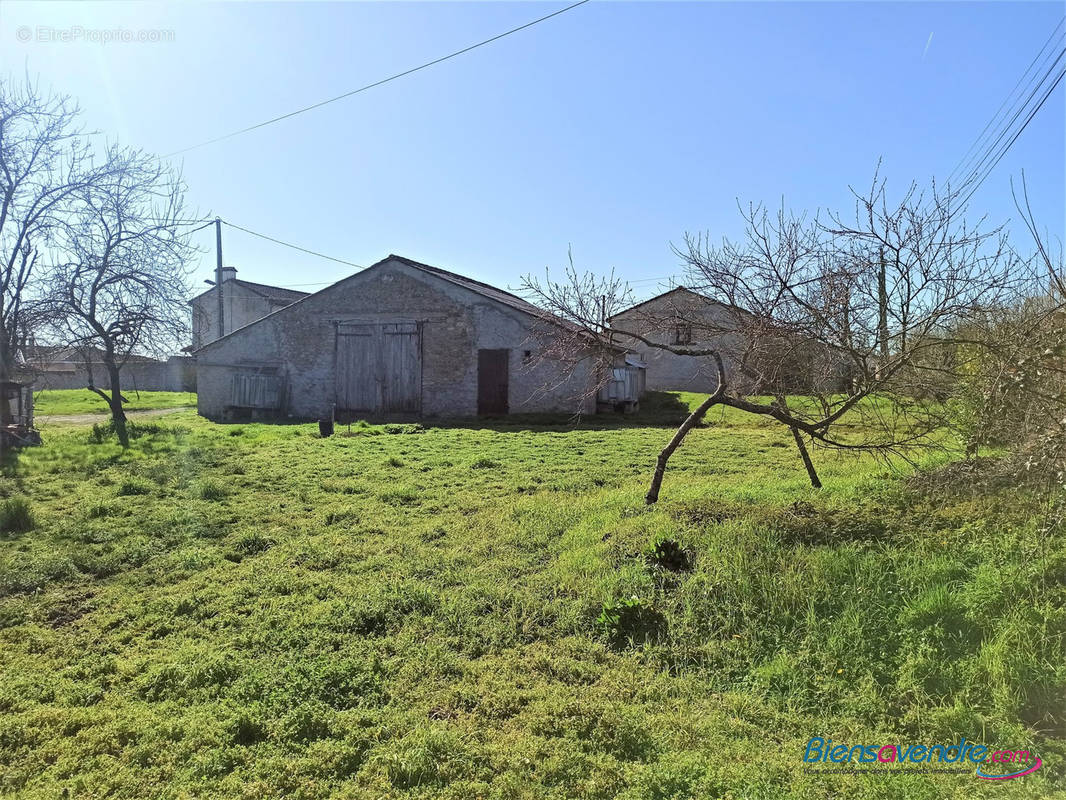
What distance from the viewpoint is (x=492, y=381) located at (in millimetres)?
18984

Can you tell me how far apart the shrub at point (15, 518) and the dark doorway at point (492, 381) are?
13.1 metres

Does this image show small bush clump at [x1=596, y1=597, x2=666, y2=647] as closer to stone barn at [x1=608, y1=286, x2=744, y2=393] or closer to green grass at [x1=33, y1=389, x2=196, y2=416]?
stone barn at [x1=608, y1=286, x2=744, y2=393]

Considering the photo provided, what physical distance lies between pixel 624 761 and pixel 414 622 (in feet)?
6.48

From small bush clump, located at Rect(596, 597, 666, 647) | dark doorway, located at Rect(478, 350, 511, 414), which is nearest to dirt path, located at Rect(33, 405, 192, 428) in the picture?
dark doorway, located at Rect(478, 350, 511, 414)

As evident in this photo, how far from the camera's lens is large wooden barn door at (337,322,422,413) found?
64.0 feet

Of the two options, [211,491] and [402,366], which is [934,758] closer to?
[211,491]

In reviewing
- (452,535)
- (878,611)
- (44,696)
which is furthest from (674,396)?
(44,696)

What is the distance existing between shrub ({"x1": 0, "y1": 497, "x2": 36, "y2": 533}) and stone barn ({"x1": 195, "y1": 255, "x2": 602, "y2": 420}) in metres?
11.6

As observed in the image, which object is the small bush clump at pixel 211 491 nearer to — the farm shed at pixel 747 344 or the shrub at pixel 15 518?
the shrub at pixel 15 518

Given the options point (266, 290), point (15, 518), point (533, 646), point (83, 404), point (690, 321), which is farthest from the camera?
point (266, 290)

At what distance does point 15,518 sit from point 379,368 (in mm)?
13524

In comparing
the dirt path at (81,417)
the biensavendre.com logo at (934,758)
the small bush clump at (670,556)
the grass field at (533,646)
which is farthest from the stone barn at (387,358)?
the biensavendre.com logo at (934,758)

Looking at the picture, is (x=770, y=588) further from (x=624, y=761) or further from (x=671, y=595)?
(x=624, y=761)

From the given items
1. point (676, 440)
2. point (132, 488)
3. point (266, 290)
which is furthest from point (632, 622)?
point (266, 290)
